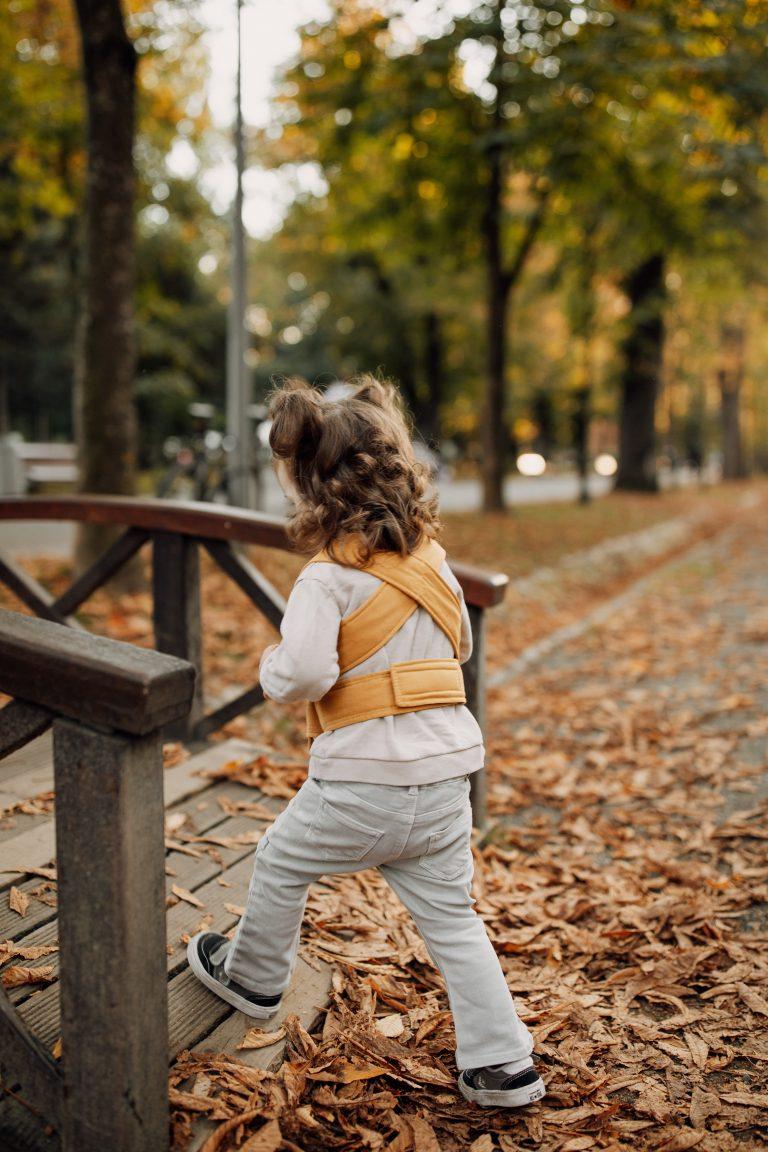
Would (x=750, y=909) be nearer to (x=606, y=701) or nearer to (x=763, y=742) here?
(x=763, y=742)

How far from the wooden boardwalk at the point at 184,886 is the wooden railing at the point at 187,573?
0.46 m

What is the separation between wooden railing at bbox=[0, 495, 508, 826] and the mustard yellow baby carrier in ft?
4.56

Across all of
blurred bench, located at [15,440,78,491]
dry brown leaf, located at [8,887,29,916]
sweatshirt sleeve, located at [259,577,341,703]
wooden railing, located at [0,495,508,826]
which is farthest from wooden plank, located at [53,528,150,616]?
blurred bench, located at [15,440,78,491]

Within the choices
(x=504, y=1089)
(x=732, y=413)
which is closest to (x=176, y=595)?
(x=504, y=1089)

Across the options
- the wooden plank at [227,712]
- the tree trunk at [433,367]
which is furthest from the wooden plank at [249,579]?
the tree trunk at [433,367]

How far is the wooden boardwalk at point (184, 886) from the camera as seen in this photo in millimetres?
2422

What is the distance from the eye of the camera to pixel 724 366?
1420 inches

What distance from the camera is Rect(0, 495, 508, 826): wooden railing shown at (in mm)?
3780

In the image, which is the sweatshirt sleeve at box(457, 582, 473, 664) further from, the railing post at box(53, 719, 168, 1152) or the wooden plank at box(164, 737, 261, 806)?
the wooden plank at box(164, 737, 261, 806)

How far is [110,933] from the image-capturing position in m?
1.78

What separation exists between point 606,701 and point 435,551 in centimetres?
453

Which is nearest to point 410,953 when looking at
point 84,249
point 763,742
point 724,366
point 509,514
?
point 763,742

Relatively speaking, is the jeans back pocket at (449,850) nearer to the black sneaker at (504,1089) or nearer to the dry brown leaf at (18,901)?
the black sneaker at (504,1089)

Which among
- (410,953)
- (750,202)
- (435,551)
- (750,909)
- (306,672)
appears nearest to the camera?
(306,672)
